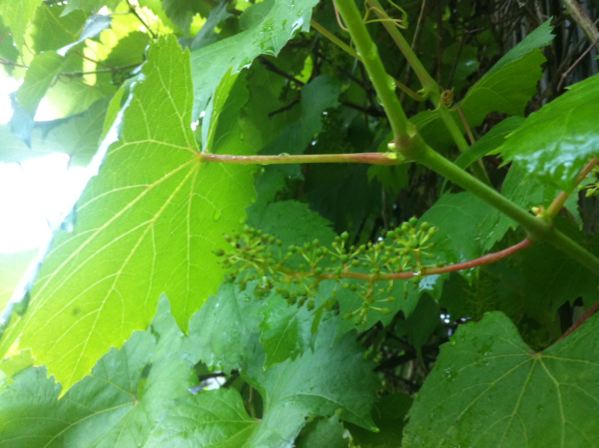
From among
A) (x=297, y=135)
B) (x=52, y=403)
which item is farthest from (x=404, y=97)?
(x=52, y=403)

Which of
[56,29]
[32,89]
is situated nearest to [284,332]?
[32,89]

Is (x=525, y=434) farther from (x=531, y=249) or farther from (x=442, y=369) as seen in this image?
(x=531, y=249)

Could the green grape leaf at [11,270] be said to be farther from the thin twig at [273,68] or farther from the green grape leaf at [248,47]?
the thin twig at [273,68]

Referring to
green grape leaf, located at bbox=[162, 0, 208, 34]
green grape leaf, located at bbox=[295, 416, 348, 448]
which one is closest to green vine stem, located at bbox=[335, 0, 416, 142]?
green grape leaf, located at bbox=[295, 416, 348, 448]

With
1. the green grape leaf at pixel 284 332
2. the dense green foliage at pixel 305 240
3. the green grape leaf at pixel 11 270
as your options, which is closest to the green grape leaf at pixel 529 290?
the dense green foliage at pixel 305 240

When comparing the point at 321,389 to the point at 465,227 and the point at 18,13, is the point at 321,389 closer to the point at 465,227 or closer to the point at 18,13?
the point at 465,227
